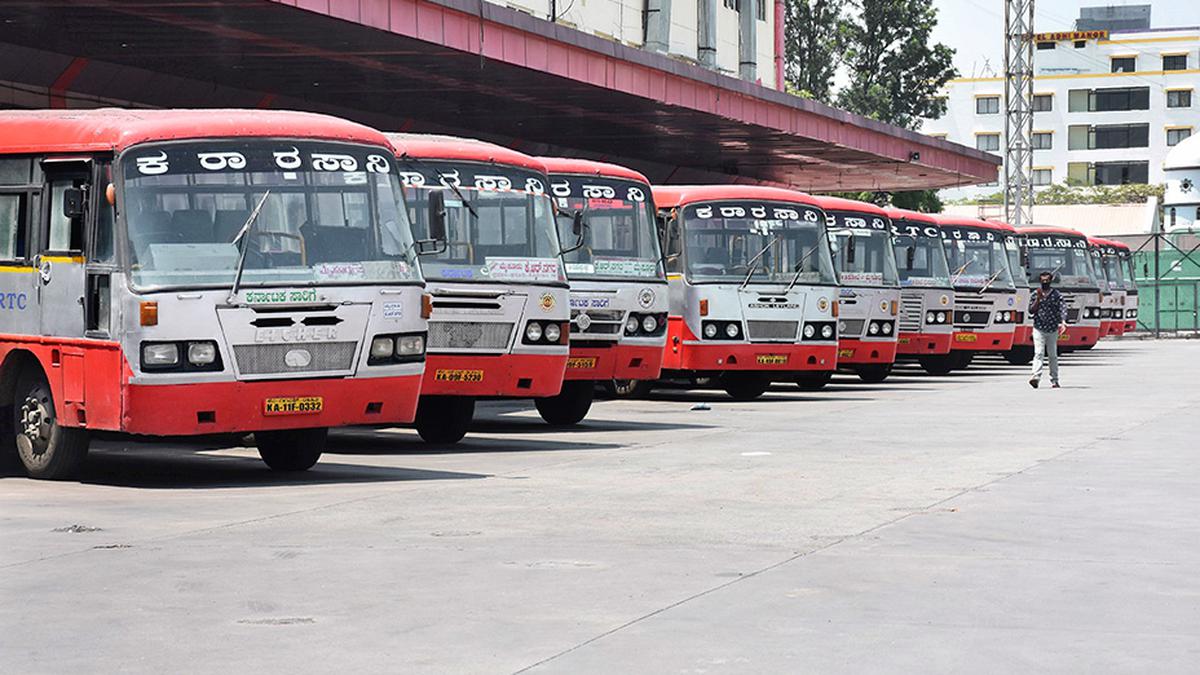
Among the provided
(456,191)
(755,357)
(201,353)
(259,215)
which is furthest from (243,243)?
(755,357)

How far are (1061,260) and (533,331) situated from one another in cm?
2722

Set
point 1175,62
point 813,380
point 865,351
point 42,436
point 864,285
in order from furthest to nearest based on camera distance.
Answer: point 1175,62
point 865,351
point 864,285
point 813,380
point 42,436

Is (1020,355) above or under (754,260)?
under

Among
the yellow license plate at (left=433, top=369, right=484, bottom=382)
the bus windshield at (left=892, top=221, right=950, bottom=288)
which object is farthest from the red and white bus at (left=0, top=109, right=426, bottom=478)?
the bus windshield at (left=892, top=221, right=950, bottom=288)

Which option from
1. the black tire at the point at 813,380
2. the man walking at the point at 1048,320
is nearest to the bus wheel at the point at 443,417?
the black tire at the point at 813,380

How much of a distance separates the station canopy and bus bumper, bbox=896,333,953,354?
5776 mm

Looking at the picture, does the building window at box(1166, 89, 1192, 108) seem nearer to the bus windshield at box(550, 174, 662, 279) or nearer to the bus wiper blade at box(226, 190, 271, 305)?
the bus windshield at box(550, 174, 662, 279)

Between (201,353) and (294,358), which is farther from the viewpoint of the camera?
(294,358)

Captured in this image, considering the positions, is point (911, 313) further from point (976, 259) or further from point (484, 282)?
point (484, 282)

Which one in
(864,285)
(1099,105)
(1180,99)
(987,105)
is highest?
(987,105)

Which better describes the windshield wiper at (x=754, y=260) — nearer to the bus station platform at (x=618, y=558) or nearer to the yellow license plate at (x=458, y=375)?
the bus station platform at (x=618, y=558)

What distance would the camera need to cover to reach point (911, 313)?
35.1 metres

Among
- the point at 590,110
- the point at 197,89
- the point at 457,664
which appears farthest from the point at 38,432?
the point at 590,110

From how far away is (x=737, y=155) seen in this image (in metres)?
47.6
